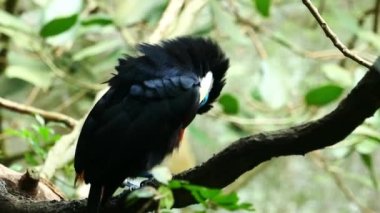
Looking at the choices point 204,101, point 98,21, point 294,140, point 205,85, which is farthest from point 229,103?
point 294,140

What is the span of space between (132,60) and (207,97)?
232mm

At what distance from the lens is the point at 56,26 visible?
216 cm

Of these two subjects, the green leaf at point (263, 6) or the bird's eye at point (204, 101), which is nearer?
the bird's eye at point (204, 101)

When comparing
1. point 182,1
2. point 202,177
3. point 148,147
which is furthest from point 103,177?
point 182,1

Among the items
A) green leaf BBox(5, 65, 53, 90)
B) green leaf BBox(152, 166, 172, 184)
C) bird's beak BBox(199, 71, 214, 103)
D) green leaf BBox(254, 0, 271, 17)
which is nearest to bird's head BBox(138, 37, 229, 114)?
bird's beak BBox(199, 71, 214, 103)

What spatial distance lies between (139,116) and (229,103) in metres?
1.07

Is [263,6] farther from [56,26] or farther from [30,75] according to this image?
[30,75]

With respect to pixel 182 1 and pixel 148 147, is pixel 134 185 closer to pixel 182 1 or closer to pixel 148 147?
pixel 148 147

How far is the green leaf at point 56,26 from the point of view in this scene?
7.04 feet

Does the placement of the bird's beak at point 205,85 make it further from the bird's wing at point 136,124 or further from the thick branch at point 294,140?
the thick branch at point 294,140

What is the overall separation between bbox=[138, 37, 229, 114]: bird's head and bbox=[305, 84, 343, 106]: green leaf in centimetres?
60

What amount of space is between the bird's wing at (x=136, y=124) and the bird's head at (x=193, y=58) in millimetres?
51

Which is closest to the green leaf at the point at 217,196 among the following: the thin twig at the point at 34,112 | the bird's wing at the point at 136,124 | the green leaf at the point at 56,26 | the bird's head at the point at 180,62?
the bird's wing at the point at 136,124

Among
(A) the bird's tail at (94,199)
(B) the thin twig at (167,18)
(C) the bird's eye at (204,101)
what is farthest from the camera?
(B) the thin twig at (167,18)
